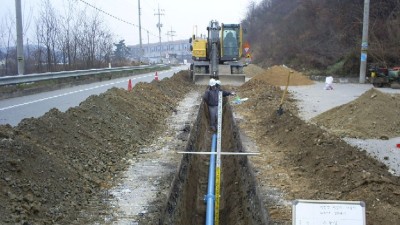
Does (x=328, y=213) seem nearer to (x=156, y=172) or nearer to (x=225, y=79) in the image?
(x=156, y=172)

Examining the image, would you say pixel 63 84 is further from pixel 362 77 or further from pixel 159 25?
pixel 159 25

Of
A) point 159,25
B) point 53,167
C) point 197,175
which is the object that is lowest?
point 197,175

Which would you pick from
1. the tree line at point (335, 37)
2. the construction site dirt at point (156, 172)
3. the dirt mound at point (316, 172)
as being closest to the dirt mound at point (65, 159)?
the construction site dirt at point (156, 172)

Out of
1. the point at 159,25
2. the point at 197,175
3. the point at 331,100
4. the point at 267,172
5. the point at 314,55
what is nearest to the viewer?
the point at 267,172

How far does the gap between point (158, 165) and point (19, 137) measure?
102 inches

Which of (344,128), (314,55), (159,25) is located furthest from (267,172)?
(159,25)

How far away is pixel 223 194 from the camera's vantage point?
9.91 meters

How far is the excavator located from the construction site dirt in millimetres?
12114

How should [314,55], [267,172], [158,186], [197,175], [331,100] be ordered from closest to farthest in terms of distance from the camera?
[158,186] < [267,172] < [197,175] < [331,100] < [314,55]

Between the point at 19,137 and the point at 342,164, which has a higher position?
the point at 19,137

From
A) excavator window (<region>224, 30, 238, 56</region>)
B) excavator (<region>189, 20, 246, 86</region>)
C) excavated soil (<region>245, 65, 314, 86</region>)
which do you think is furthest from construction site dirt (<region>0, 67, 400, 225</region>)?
excavated soil (<region>245, 65, 314, 86</region>)

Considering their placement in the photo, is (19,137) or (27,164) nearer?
(27,164)

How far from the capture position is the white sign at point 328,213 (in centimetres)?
349

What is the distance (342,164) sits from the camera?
22.8ft
